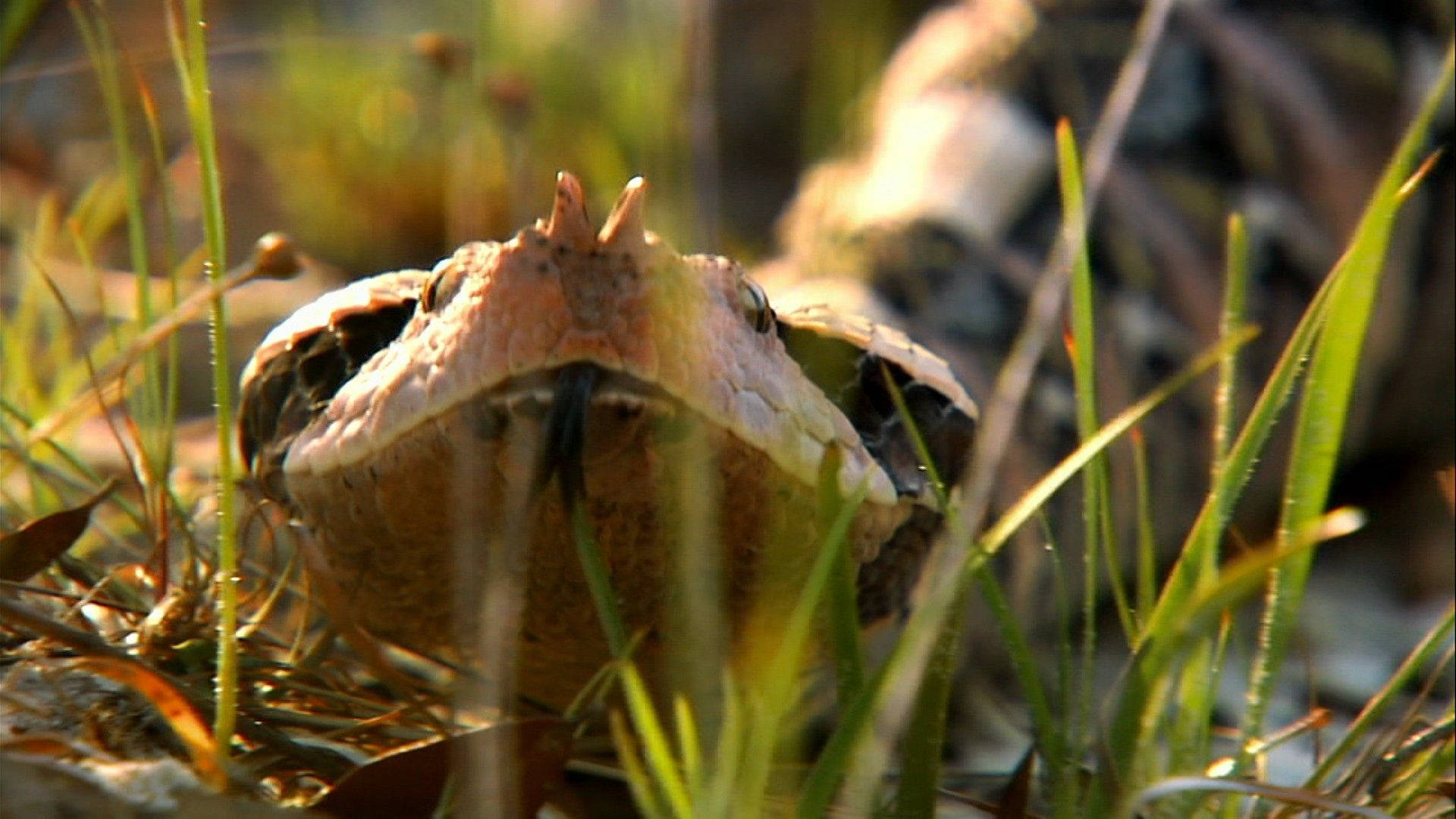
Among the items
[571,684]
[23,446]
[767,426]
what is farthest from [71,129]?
[767,426]

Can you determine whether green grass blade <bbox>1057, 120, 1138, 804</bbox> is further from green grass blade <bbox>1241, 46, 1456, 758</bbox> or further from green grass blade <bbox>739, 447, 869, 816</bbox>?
green grass blade <bbox>739, 447, 869, 816</bbox>

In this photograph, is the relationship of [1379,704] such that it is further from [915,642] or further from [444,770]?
[444,770]

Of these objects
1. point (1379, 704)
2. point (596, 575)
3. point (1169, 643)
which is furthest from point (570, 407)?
point (1379, 704)

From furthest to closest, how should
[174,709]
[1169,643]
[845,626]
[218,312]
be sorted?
[218,312] → [845,626] → [174,709] → [1169,643]

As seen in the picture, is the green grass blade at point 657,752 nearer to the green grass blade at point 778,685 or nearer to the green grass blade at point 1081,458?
the green grass blade at point 778,685

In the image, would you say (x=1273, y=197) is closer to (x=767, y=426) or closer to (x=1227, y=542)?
(x=1227, y=542)

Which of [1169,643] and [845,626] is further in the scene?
[845,626]
